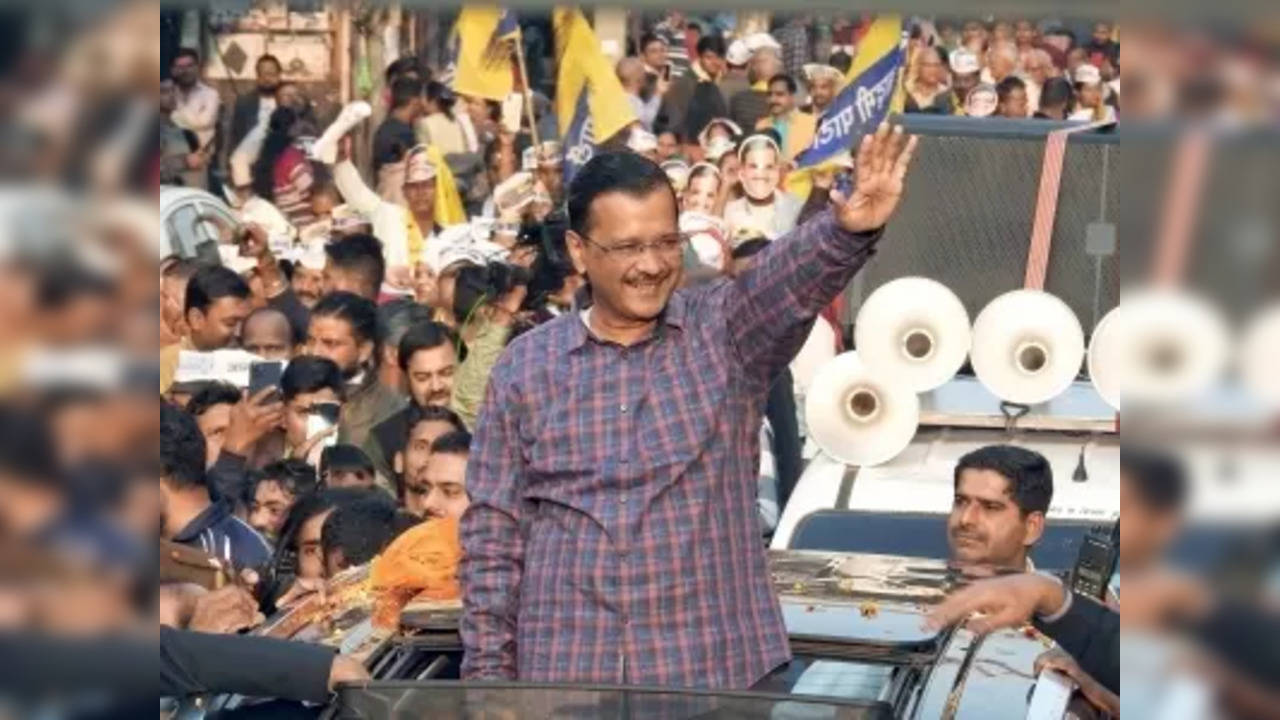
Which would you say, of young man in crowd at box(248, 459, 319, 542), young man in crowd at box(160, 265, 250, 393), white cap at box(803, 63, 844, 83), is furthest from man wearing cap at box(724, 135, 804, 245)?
young man in crowd at box(248, 459, 319, 542)

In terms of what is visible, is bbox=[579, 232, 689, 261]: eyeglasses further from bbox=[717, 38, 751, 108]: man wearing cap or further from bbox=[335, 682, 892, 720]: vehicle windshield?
bbox=[717, 38, 751, 108]: man wearing cap

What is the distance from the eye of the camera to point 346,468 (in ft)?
24.5

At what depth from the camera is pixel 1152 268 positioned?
137 centimetres

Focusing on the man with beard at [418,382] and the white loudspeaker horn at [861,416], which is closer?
the white loudspeaker horn at [861,416]

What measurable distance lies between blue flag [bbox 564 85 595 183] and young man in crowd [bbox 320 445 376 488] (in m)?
5.93

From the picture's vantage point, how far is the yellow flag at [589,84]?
1335cm

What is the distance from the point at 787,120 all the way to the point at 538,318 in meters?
6.68

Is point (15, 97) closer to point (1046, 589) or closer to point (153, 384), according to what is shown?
point (153, 384)

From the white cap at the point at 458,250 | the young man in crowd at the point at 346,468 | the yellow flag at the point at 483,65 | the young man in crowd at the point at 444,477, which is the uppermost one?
the yellow flag at the point at 483,65

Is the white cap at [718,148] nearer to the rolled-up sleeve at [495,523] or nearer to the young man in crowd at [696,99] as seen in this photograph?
the young man in crowd at [696,99]

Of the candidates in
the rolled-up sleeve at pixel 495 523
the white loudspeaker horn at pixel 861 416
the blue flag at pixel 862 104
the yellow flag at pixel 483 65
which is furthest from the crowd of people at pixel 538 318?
the yellow flag at pixel 483 65

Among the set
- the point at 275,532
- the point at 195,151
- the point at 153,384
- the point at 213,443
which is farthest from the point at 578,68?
the point at 153,384

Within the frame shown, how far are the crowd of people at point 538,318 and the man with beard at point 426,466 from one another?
0.02 m

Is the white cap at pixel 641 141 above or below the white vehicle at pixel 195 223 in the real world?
above
